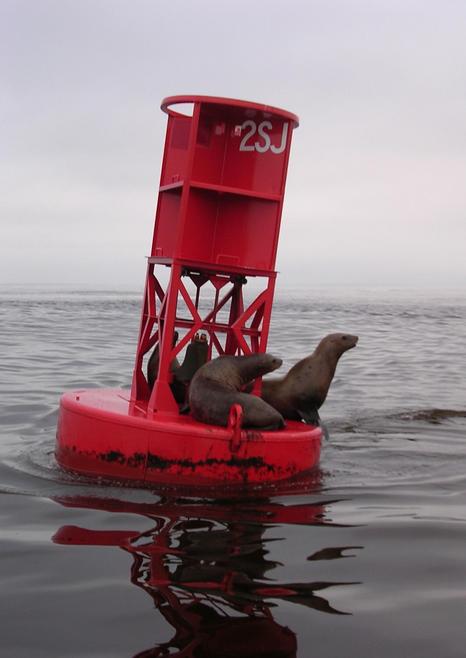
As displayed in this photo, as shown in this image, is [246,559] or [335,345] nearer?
[246,559]

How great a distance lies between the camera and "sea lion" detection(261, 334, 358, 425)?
7.86 meters

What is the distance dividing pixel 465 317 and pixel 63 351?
17904 mm

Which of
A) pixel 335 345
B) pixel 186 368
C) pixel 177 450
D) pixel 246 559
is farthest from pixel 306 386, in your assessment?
pixel 246 559

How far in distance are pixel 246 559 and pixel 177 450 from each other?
68.3 inches

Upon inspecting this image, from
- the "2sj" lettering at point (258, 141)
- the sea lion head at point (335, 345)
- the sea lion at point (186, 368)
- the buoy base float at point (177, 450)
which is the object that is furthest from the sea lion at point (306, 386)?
the "2sj" lettering at point (258, 141)

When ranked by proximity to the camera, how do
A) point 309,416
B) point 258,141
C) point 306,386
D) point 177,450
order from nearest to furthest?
1. point 177,450
2. point 258,141
3. point 309,416
4. point 306,386

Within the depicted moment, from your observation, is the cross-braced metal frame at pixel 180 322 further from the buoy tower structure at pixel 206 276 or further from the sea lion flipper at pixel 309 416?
the sea lion flipper at pixel 309 416

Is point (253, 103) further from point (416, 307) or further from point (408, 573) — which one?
point (416, 307)

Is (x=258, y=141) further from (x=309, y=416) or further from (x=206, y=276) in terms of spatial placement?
(x=309, y=416)

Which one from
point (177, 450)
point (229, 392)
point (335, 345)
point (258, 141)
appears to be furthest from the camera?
point (335, 345)

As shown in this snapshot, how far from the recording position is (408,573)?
4578 millimetres

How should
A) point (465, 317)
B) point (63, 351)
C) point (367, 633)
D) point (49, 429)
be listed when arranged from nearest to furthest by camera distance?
1. point (367, 633)
2. point (49, 429)
3. point (63, 351)
4. point (465, 317)

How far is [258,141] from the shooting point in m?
7.02

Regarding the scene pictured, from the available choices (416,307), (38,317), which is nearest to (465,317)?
(416,307)
